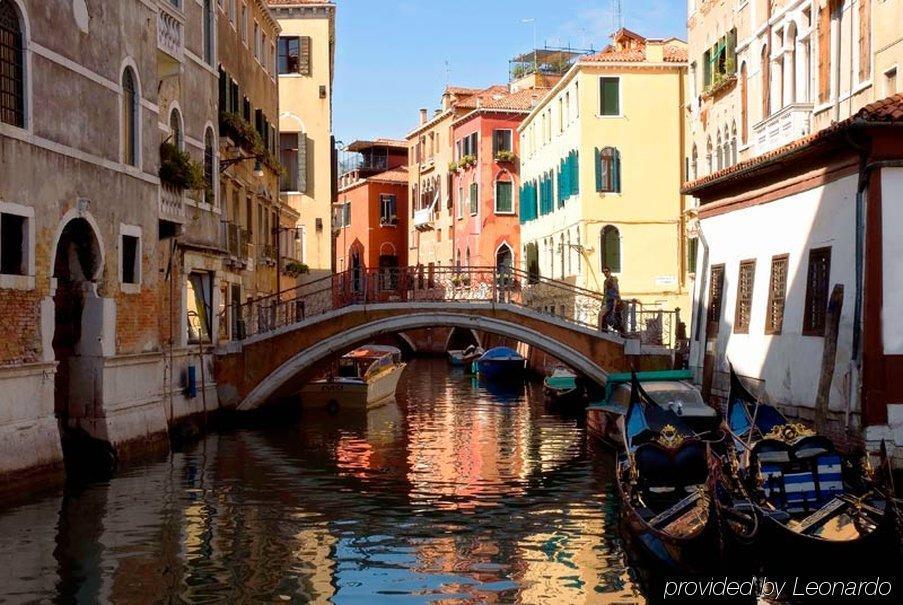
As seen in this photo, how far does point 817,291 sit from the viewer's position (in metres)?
16.0

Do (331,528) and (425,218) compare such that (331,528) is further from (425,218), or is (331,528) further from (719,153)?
(425,218)

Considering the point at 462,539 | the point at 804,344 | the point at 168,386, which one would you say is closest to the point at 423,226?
the point at 168,386

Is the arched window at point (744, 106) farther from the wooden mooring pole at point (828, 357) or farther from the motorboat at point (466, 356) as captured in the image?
the motorboat at point (466, 356)

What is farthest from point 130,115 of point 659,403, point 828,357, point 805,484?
point 805,484

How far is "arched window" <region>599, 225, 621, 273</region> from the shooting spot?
33.3 m

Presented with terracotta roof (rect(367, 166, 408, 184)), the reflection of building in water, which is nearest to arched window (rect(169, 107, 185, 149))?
the reflection of building in water

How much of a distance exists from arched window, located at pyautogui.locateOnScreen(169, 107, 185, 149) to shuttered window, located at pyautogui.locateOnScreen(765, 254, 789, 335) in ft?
29.1

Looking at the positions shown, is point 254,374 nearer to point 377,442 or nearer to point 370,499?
point 377,442

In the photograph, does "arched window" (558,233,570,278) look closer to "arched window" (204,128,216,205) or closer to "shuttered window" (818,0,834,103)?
"arched window" (204,128,216,205)

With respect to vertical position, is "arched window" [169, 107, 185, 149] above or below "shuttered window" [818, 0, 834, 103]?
below

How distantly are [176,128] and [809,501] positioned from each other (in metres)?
12.3

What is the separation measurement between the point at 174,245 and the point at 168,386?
2048mm

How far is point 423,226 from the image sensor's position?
177 ft

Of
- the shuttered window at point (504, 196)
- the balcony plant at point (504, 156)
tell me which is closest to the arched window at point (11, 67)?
the balcony plant at point (504, 156)
